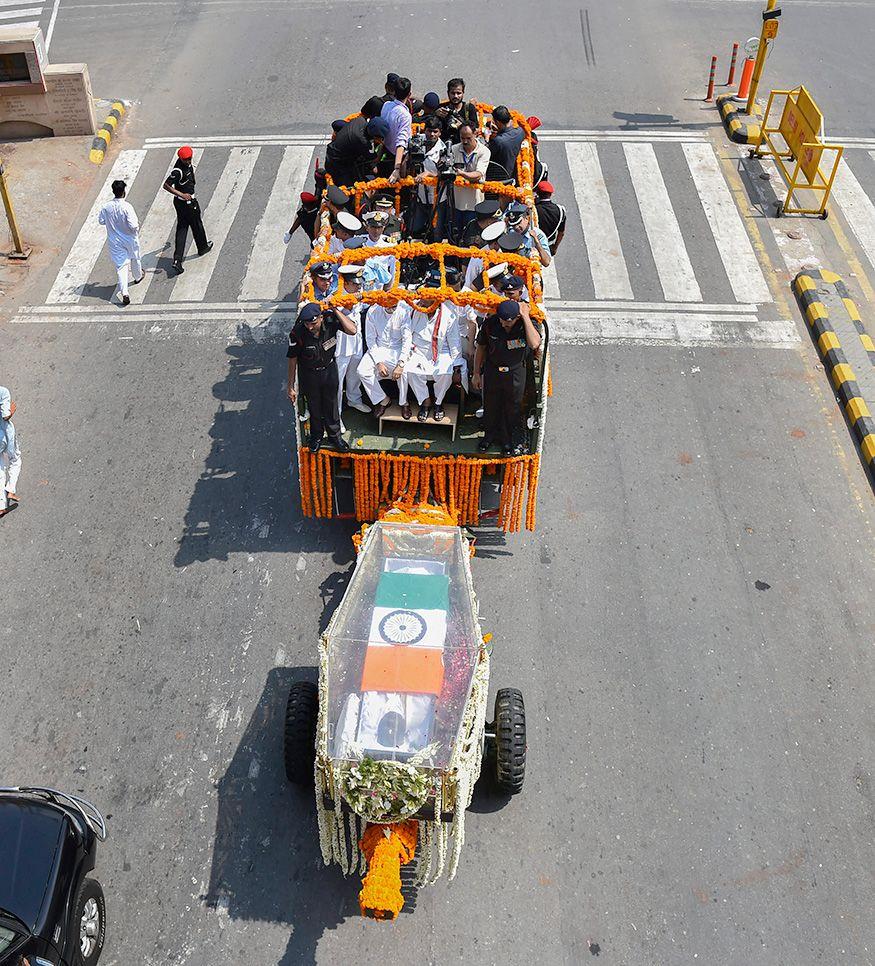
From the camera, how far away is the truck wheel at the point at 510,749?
25.9 feet

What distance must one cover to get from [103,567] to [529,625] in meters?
4.17

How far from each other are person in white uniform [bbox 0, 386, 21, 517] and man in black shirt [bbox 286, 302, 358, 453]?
3070mm

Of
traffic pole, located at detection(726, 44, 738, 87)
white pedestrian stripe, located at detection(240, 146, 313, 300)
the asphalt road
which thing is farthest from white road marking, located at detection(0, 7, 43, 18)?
traffic pole, located at detection(726, 44, 738, 87)

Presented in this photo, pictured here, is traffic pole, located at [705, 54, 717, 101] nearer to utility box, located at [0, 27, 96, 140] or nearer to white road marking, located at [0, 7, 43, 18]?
utility box, located at [0, 27, 96, 140]

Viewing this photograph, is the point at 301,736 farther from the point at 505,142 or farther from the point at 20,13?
the point at 20,13

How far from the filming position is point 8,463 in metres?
10.6

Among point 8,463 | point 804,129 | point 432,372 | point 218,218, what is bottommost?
point 218,218

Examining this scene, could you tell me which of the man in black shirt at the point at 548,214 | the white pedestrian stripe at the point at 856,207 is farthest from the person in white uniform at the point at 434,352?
the white pedestrian stripe at the point at 856,207

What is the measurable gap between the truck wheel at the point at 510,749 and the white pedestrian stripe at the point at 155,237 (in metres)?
8.27

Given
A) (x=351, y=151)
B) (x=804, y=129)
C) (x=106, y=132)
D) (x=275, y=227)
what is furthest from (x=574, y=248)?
(x=106, y=132)

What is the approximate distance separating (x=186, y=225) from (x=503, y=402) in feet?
21.9

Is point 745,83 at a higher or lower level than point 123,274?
higher

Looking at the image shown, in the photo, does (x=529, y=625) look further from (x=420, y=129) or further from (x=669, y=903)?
(x=420, y=129)

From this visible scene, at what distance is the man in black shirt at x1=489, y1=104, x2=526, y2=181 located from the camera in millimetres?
12047
